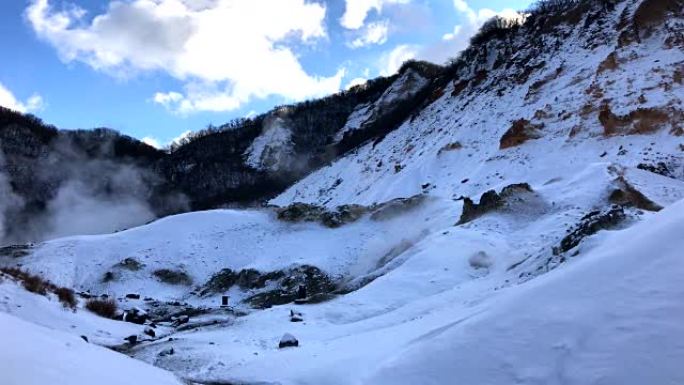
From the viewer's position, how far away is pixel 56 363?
6406 mm

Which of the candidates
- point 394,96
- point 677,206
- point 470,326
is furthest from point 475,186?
point 394,96

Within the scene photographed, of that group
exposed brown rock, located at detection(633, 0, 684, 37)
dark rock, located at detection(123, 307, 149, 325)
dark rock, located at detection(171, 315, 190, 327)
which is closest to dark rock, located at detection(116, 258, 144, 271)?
dark rock, located at detection(123, 307, 149, 325)

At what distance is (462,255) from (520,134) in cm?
1843

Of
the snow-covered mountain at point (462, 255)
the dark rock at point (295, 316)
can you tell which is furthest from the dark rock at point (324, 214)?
the dark rock at point (295, 316)

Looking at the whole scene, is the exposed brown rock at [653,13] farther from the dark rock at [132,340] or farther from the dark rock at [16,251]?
the dark rock at [16,251]

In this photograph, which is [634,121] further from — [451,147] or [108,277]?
[108,277]

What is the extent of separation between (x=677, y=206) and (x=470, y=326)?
4204 millimetres

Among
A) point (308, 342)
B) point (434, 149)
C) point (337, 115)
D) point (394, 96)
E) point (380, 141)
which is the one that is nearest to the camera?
point (308, 342)

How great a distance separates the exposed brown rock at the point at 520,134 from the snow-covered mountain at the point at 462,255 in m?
0.16

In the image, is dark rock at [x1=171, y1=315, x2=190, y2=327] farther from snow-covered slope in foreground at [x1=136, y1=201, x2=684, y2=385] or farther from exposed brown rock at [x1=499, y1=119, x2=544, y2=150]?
exposed brown rock at [x1=499, y1=119, x2=544, y2=150]

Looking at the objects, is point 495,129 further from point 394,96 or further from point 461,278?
point 394,96

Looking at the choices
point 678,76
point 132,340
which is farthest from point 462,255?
point 678,76

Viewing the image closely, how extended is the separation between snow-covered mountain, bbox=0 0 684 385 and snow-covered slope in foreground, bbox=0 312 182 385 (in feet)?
0.21

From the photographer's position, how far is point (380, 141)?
59375mm
